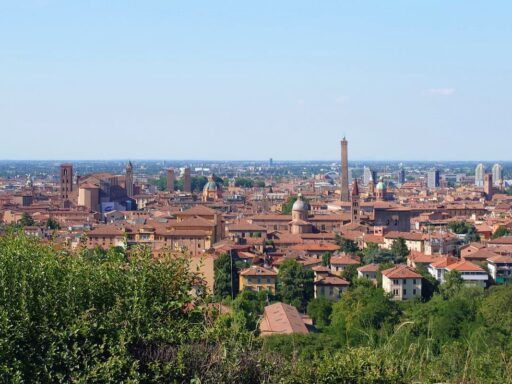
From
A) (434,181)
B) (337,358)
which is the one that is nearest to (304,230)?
(337,358)

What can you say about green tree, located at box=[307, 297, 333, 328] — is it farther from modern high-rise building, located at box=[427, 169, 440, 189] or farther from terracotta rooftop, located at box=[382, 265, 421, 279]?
modern high-rise building, located at box=[427, 169, 440, 189]

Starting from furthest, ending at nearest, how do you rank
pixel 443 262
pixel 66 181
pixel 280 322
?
pixel 66 181 → pixel 443 262 → pixel 280 322

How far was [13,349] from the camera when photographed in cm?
566

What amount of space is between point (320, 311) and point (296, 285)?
2.57 m

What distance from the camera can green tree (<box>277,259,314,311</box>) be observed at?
20.7m

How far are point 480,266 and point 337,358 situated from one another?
18.0 metres

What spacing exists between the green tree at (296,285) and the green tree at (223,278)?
109 cm

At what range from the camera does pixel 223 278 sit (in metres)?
20.1

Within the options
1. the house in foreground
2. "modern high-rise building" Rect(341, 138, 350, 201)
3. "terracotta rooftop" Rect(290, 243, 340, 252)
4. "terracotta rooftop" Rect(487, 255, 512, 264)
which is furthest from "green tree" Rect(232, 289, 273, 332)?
"modern high-rise building" Rect(341, 138, 350, 201)

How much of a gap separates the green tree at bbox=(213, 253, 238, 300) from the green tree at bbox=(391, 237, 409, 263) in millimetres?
5685

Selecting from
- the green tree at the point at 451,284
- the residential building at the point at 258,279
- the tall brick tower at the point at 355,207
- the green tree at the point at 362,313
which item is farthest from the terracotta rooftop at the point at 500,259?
the tall brick tower at the point at 355,207

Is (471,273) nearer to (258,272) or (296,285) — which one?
(296,285)

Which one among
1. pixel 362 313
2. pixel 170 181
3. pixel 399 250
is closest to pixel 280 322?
pixel 362 313

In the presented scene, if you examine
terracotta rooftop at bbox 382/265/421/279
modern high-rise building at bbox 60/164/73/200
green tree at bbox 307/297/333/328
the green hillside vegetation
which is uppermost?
the green hillside vegetation
